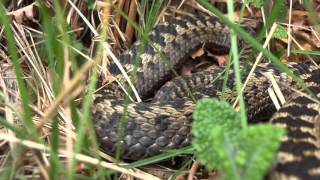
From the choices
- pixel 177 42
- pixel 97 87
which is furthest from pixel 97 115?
pixel 177 42

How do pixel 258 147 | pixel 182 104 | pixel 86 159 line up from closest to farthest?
pixel 258 147
pixel 86 159
pixel 182 104

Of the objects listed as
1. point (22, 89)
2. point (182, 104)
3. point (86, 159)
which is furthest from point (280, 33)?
point (22, 89)

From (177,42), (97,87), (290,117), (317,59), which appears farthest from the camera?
(177,42)

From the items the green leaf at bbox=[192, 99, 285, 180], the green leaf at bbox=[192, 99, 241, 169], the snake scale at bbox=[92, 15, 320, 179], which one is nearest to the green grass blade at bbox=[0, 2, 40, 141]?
the snake scale at bbox=[92, 15, 320, 179]

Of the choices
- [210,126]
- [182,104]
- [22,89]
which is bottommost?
[182,104]

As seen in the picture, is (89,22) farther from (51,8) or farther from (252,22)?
(252,22)

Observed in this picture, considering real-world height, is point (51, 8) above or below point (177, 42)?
above

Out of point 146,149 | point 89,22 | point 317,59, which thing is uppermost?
point 89,22

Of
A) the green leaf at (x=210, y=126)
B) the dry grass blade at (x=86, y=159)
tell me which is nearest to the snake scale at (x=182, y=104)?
the dry grass blade at (x=86, y=159)

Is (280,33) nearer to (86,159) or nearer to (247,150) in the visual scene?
(86,159)
